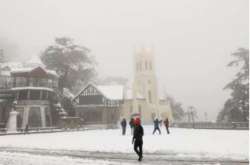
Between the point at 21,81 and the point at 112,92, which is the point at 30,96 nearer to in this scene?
the point at 21,81

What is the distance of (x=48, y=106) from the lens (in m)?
48.7

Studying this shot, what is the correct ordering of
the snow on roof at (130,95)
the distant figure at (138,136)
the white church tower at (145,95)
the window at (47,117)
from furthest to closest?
the snow on roof at (130,95) → the white church tower at (145,95) → the window at (47,117) → the distant figure at (138,136)

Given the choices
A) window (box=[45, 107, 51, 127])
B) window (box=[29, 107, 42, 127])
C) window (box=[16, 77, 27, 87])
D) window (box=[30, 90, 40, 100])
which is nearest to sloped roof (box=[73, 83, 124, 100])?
window (box=[45, 107, 51, 127])

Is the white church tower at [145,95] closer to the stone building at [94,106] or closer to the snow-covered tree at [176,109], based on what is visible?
the stone building at [94,106]

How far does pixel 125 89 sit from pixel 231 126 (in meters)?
35.0

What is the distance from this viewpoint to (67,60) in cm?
5762

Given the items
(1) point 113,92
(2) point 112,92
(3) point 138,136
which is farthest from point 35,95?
(3) point 138,136

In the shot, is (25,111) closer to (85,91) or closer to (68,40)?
(85,91)

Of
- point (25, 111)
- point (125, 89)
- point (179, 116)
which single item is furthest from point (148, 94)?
point (25, 111)

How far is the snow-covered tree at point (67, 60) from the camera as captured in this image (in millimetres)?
57219

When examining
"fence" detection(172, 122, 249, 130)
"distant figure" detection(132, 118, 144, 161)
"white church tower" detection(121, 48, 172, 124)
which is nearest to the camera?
"distant figure" detection(132, 118, 144, 161)

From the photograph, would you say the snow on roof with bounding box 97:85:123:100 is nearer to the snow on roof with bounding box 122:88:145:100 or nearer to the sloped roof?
the sloped roof

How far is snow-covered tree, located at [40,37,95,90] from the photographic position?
57219 millimetres

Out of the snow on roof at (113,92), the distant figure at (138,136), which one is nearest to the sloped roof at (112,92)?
the snow on roof at (113,92)
